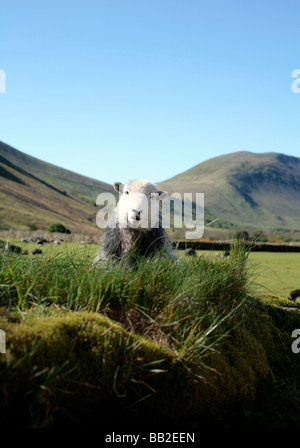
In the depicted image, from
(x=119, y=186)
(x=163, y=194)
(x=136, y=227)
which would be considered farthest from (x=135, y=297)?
(x=119, y=186)

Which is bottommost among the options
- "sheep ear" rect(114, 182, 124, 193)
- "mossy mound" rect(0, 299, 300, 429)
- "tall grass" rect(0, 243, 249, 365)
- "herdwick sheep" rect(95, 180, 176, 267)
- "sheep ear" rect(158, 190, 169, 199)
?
"mossy mound" rect(0, 299, 300, 429)

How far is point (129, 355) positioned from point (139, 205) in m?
2.66

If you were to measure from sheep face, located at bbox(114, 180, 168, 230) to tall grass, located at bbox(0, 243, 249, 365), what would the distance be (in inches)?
43.3

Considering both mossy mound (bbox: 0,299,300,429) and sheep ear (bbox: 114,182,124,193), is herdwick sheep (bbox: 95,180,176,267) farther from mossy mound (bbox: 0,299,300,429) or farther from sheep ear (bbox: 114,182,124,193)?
mossy mound (bbox: 0,299,300,429)

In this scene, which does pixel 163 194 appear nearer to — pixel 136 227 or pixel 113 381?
pixel 136 227

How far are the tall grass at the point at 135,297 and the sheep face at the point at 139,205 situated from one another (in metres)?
1.10

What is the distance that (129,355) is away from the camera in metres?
3.10

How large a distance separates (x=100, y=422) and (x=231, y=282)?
2.63 meters

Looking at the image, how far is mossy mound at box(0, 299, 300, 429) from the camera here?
258 cm

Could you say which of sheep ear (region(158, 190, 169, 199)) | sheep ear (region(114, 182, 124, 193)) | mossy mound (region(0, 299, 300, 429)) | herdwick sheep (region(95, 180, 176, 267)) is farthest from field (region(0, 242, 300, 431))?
sheep ear (region(114, 182, 124, 193))

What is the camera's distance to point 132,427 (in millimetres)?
2941

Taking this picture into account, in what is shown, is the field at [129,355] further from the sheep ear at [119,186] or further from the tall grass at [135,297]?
the sheep ear at [119,186]

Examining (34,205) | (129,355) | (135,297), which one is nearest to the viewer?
(129,355)

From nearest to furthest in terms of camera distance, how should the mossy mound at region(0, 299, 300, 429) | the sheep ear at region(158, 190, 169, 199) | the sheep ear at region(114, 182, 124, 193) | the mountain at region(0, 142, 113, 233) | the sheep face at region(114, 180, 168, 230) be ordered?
the mossy mound at region(0, 299, 300, 429) → the sheep face at region(114, 180, 168, 230) → the sheep ear at region(158, 190, 169, 199) → the sheep ear at region(114, 182, 124, 193) → the mountain at region(0, 142, 113, 233)
